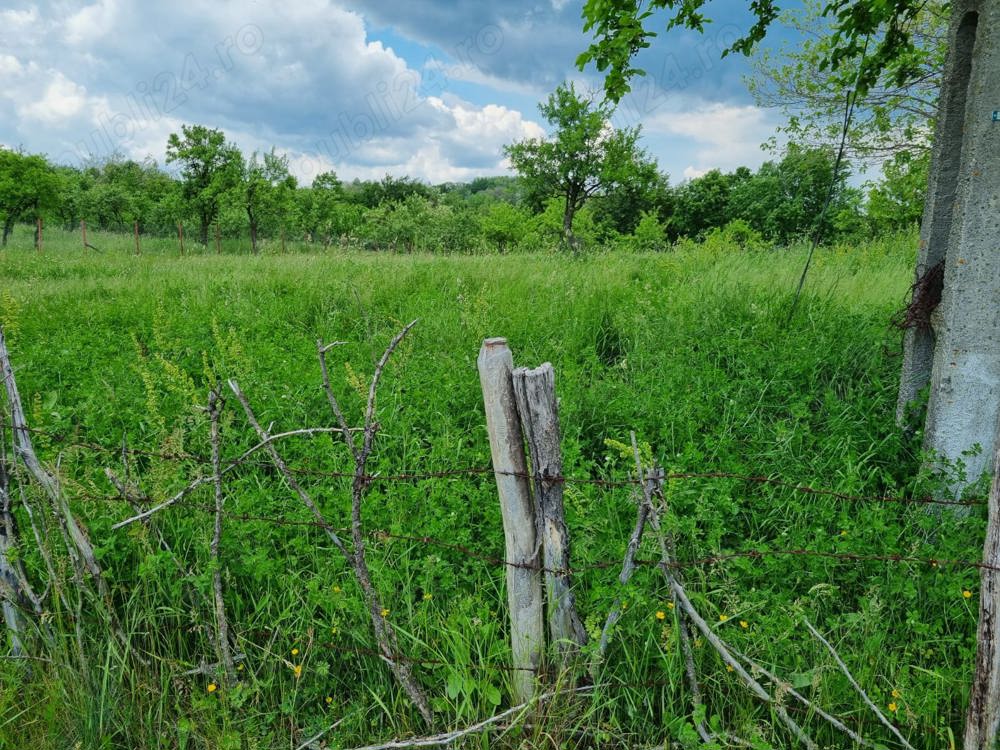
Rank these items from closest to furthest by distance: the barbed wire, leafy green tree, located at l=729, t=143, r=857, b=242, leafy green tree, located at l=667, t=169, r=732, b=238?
1. the barbed wire
2. leafy green tree, located at l=729, t=143, r=857, b=242
3. leafy green tree, located at l=667, t=169, r=732, b=238

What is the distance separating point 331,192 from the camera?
4203cm

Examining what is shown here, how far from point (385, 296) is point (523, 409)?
6.77 metres

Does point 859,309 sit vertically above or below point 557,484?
above

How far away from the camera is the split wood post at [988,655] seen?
206 centimetres

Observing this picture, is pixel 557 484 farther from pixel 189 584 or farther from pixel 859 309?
pixel 859 309

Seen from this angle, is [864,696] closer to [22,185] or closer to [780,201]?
[22,185]

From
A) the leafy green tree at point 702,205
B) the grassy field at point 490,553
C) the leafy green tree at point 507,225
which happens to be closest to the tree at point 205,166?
the leafy green tree at point 507,225

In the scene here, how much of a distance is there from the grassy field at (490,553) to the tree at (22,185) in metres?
32.3

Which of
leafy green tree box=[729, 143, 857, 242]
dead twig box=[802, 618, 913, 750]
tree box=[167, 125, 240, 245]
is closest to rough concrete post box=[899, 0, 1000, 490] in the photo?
dead twig box=[802, 618, 913, 750]

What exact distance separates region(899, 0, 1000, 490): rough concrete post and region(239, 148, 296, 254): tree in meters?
33.9

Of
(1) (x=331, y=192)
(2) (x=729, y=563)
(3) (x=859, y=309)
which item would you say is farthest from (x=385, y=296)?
(1) (x=331, y=192)

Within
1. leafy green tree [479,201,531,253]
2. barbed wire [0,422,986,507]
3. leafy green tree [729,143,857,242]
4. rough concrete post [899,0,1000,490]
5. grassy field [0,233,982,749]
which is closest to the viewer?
barbed wire [0,422,986,507]

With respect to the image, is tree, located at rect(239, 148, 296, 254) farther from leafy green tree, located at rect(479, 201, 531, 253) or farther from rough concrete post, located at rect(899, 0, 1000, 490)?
rough concrete post, located at rect(899, 0, 1000, 490)

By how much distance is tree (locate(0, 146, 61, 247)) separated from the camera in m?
30.1
